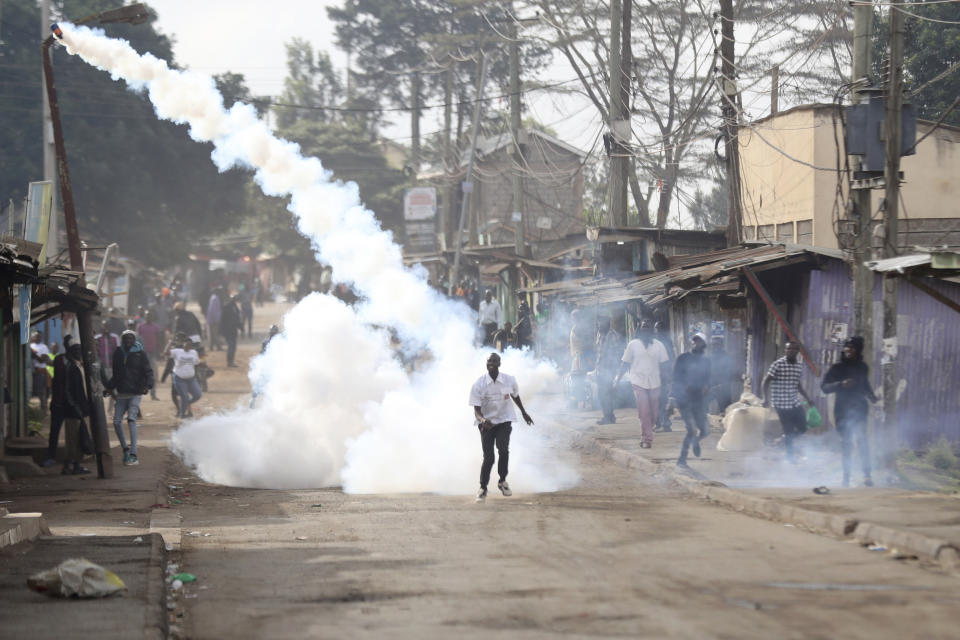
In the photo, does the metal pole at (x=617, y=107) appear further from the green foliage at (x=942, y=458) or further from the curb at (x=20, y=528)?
the curb at (x=20, y=528)

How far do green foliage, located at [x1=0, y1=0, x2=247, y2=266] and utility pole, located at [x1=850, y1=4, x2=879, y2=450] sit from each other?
30.0 m

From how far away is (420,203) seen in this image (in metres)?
52.0

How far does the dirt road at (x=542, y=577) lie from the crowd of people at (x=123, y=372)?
174 inches

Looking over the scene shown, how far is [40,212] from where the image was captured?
56.2ft

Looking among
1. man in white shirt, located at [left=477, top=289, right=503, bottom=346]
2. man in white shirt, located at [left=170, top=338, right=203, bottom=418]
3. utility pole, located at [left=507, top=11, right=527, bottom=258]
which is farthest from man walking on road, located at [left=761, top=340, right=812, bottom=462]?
utility pole, located at [left=507, top=11, right=527, bottom=258]

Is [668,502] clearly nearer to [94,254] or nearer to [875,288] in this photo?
[875,288]

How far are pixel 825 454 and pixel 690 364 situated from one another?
8.66 ft

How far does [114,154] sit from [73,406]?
2816 cm

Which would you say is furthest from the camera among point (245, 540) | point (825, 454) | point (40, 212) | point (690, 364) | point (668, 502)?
point (40, 212)

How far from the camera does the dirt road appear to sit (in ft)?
22.6

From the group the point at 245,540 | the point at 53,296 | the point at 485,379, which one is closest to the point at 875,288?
the point at 485,379

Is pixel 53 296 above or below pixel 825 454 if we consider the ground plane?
above

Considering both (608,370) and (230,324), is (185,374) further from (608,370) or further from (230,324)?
(230,324)

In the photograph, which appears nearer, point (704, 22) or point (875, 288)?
point (875, 288)
